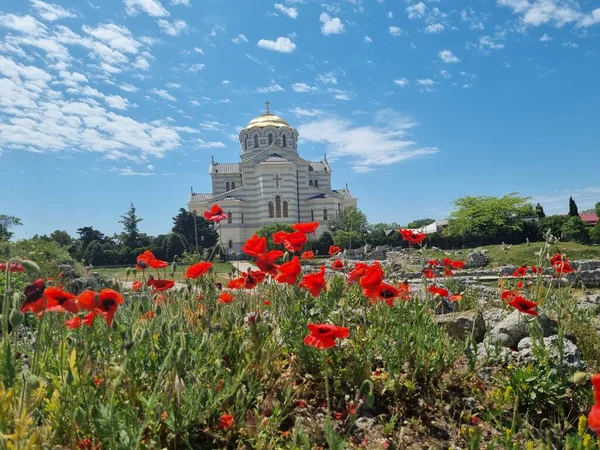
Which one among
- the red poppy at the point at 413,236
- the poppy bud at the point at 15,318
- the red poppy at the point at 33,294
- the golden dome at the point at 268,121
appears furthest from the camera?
the golden dome at the point at 268,121

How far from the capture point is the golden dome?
5547 cm

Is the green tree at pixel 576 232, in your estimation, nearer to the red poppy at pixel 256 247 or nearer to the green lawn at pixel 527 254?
the green lawn at pixel 527 254

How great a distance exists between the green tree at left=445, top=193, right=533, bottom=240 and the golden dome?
24.6m

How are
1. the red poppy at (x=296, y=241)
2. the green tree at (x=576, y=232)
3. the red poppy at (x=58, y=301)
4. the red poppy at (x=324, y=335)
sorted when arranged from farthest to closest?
the green tree at (x=576, y=232) → the red poppy at (x=296, y=241) → the red poppy at (x=58, y=301) → the red poppy at (x=324, y=335)

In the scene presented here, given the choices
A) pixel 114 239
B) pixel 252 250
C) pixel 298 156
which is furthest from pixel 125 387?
pixel 298 156

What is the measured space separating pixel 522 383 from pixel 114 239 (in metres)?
46.6

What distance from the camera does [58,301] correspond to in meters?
2.17

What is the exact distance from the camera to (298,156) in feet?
177

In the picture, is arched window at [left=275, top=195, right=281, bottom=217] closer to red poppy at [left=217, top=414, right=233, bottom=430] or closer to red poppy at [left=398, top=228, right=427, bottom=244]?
red poppy at [left=398, top=228, right=427, bottom=244]

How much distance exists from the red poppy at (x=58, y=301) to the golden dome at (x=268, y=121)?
54.4 meters

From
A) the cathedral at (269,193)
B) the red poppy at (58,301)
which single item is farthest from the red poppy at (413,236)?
the cathedral at (269,193)

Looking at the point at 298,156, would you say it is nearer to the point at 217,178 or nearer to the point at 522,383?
the point at 217,178

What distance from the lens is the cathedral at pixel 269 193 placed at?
158 ft

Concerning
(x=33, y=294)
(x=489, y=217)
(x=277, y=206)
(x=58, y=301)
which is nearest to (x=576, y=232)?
(x=489, y=217)
